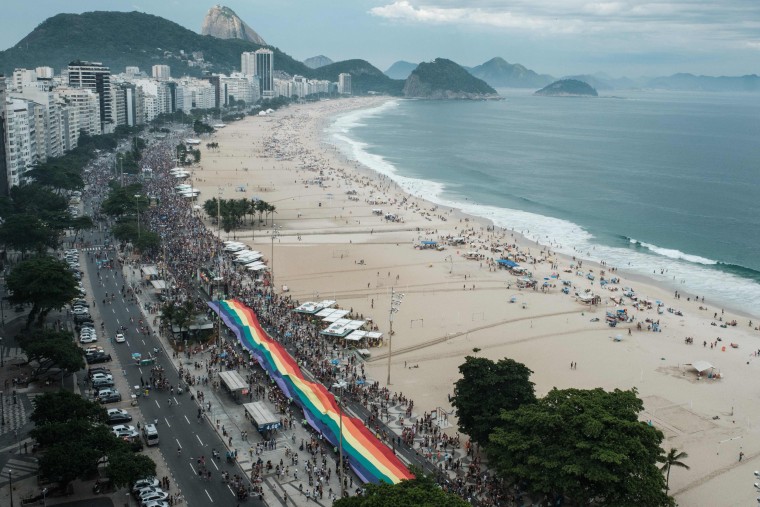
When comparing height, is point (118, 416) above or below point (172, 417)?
above

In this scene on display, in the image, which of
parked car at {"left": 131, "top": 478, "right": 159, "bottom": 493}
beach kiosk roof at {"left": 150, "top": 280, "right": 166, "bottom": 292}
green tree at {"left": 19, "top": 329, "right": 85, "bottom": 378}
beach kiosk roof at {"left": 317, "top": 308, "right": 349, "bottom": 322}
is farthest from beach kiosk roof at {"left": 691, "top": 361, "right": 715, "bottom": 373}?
beach kiosk roof at {"left": 150, "top": 280, "right": 166, "bottom": 292}

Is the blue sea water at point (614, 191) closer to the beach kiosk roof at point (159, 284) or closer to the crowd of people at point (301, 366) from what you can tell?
the crowd of people at point (301, 366)

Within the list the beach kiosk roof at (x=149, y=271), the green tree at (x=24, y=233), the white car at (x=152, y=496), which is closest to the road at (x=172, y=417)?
the white car at (x=152, y=496)

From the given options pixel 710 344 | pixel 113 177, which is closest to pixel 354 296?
pixel 710 344

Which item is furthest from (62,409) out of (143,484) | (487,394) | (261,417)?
(487,394)

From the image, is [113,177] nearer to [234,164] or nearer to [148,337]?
[234,164]

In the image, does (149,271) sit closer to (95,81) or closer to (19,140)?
(19,140)
